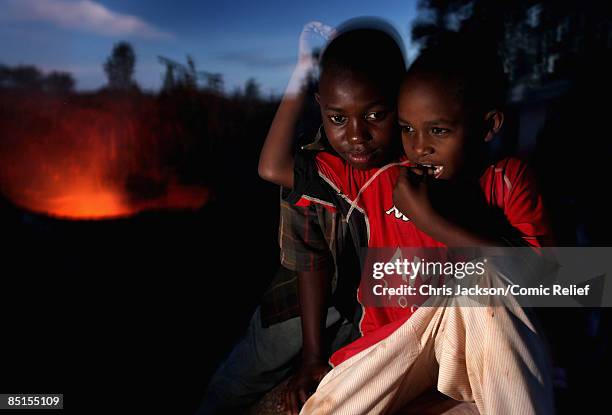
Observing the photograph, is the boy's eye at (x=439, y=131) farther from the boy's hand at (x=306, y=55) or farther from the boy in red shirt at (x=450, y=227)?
the boy's hand at (x=306, y=55)

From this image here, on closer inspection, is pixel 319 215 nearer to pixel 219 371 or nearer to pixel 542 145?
pixel 219 371

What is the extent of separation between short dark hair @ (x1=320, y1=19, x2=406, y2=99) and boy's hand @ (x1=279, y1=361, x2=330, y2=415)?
1.08 m

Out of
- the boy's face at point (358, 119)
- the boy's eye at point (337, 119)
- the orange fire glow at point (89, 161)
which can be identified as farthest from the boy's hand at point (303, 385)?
the orange fire glow at point (89, 161)

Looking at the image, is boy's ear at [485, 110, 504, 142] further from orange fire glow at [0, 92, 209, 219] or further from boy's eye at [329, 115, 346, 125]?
orange fire glow at [0, 92, 209, 219]

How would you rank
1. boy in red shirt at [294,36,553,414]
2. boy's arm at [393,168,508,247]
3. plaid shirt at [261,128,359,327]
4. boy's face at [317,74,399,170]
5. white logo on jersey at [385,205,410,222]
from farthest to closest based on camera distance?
plaid shirt at [261,128,359,327] → white logo on jersey at [385,205,410,222] → boy's face at [317,74,399,170] → boy's arm at [393,168,508,247] → boy in red shirt at [294,36,553,414]

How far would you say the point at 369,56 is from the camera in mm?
1440

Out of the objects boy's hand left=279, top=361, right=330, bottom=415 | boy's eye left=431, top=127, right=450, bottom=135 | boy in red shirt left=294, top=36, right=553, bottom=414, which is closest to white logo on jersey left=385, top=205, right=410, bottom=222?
boy in red shirt left=294, top=36, right=553, bottom=414

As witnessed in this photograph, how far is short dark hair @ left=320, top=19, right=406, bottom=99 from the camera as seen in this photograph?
1432 millimetres

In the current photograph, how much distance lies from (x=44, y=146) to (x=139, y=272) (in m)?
4.43

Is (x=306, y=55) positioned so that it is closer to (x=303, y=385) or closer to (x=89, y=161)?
(x=303, y=385)

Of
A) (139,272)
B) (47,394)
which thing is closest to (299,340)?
(47,394)

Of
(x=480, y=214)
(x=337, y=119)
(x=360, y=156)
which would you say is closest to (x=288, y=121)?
(x=337, y=119)

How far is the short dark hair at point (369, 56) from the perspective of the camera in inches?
56.4

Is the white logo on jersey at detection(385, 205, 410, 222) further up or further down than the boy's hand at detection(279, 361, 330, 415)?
further up
